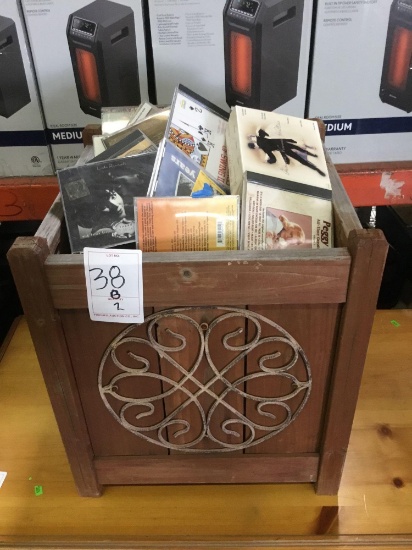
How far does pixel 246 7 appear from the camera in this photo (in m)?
0.91

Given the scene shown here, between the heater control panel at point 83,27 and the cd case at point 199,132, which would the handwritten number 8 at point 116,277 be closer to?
the cd case at point 199,132

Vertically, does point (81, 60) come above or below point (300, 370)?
above

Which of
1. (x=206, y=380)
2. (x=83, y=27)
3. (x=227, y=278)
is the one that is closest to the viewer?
(x=227, y=278)

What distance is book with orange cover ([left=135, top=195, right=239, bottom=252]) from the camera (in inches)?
25.7

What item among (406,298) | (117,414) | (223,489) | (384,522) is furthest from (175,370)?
(406,298)

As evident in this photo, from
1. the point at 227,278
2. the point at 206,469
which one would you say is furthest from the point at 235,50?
the point at 206,469

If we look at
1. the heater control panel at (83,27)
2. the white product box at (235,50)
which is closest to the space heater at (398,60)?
the white product box at (235,50)

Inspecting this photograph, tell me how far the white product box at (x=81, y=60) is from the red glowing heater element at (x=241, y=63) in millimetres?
169

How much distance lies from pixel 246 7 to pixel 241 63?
0.31 feet

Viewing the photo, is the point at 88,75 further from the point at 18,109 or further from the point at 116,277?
the point at 116,277

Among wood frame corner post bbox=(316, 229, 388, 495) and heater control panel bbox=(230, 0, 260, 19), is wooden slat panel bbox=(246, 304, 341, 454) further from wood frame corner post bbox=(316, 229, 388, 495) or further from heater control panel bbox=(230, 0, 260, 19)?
heater control panel bbox=(230, 0, 260, 19)

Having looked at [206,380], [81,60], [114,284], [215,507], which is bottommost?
[215,507]

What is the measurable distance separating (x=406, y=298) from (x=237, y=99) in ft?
2.66

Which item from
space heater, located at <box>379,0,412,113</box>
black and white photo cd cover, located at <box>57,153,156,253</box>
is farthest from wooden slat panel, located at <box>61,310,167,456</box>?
space heater, located at <box>379,0,412,113</box>
